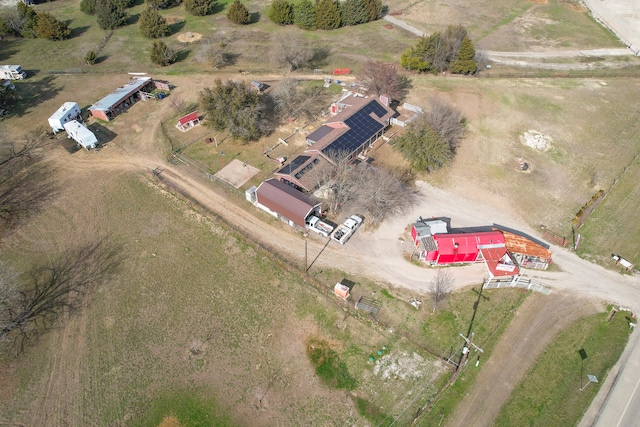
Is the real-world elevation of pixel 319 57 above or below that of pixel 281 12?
below

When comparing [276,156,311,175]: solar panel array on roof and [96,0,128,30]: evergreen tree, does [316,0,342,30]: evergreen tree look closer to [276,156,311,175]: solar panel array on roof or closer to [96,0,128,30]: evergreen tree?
[96,0,128,30]: evergreen tree

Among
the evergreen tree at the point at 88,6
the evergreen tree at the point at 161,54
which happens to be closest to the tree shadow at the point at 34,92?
the evergreen tree at the point at 161,54

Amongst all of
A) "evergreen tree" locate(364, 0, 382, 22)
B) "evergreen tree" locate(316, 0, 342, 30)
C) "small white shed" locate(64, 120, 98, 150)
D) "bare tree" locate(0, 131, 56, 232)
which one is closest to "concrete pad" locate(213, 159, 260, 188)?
"small white shed" locate(64, 120, 98, 150)

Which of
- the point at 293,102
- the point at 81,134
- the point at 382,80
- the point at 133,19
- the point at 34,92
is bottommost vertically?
the point at 34,92

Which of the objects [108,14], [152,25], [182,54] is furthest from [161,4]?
[182,54]

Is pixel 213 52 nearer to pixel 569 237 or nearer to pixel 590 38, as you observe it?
pixel 569 237

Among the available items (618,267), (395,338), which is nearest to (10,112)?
(395,338)

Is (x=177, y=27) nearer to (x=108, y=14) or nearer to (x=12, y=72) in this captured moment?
(x=108, y=14)
